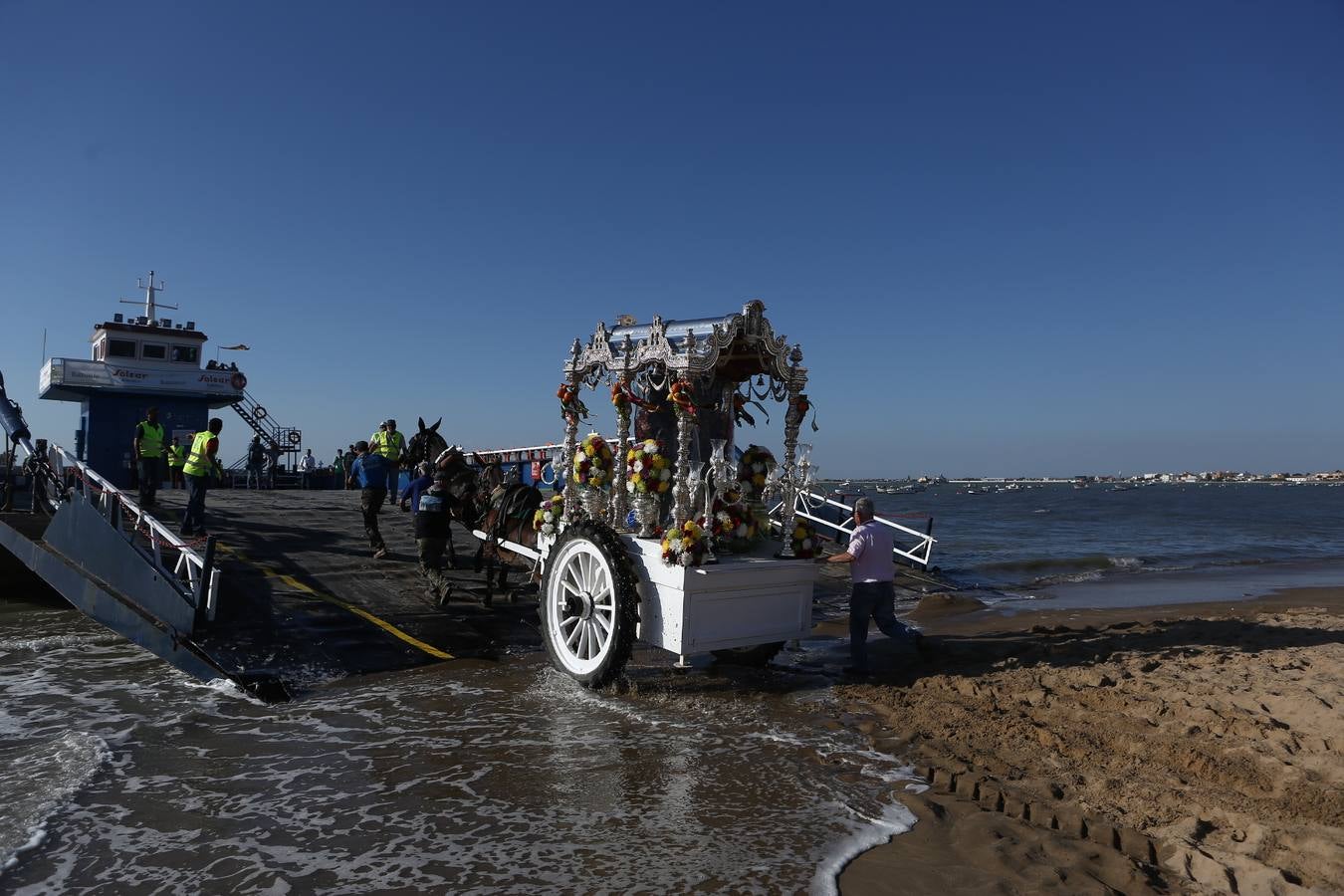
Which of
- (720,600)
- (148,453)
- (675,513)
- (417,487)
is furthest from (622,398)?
(148,453)

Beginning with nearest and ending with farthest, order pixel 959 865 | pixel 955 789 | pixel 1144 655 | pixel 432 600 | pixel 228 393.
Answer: pixel 959 865 → pixel 955 789 → pixel 1144 655 → pixel 432 600 → pixel 228 393

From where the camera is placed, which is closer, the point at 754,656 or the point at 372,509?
the point at 754,656

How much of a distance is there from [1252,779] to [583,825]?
389cm

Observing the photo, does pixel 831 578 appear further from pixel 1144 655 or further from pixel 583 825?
pixel 583 825

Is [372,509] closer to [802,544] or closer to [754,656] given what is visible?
[754,656]

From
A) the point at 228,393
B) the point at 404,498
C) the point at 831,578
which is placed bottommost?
the point at 831,578

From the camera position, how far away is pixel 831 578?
14.7m

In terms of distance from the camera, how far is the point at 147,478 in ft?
46.8

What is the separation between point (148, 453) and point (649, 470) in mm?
11966

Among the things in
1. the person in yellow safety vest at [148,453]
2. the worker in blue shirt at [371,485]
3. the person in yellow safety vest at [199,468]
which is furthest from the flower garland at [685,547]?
the person in yellow safety vest at [148,453]

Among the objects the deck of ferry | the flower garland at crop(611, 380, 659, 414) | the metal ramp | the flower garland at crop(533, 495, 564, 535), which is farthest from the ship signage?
the flower garland at crop(611, 380, 659, 414)

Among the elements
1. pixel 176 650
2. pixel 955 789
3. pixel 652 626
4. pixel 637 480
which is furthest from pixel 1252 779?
pixel 176 650

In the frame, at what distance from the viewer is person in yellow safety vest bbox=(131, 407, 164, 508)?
46.3 ft

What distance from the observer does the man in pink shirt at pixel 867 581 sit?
7.23 metres
